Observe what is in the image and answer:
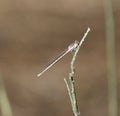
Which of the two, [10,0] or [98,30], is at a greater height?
[10,0]

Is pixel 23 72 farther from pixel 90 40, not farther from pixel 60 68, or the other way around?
pixel 90 40

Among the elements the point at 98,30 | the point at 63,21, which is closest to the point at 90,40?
the point at 98,30

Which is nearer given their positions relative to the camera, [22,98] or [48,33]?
[22,98]

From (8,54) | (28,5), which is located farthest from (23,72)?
(28,5)

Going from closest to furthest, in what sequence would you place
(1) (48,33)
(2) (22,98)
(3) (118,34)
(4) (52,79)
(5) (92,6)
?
1. (2) (22,98)
2. (4) (52,79)
3. (3) (118,34)
4. (1) (48,33)
5. (5) (92,6)

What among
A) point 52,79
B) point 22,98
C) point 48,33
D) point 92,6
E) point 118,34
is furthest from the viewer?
point 92,6

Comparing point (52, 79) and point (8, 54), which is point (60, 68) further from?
point (8, 54)

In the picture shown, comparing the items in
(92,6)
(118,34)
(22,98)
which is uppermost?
(92,6)
